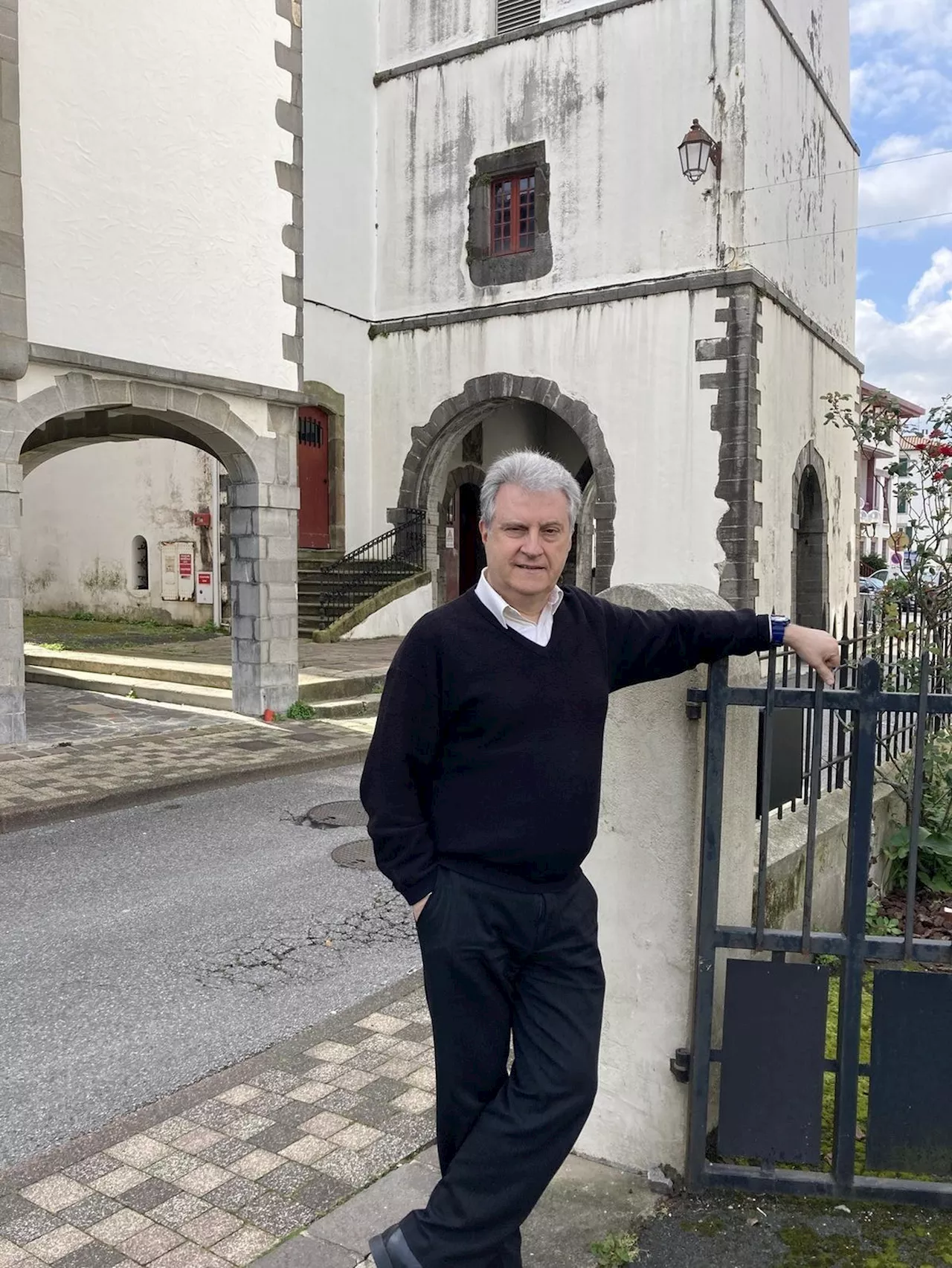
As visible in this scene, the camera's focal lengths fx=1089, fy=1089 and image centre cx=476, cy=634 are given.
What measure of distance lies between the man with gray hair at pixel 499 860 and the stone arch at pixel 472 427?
14570 mm

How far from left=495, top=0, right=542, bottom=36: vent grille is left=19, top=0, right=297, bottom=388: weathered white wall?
880cm

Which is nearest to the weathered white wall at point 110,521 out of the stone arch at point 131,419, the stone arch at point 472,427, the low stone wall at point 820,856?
the stone arch at point 472,427

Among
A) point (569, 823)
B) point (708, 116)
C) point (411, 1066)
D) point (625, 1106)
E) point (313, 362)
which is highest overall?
point (708, 116)

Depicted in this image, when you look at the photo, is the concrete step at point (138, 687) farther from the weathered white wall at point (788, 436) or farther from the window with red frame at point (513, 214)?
the window with red frame at point (513, 214)

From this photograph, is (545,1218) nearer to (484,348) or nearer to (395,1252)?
(395,1252)

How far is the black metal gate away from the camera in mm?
2701

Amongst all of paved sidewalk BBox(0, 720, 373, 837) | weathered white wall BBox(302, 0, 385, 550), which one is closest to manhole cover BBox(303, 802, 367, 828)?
paved sidewalk BBox(0, 720, 373, 837)

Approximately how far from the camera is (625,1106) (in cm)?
289

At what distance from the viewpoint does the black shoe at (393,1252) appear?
2.30 meters

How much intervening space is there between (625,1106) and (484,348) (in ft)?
55.5

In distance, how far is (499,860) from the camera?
7.41ft

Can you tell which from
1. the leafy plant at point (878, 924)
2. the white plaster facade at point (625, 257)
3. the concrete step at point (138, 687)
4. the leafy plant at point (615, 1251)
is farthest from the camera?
the white plaster facade at point (625, 257)

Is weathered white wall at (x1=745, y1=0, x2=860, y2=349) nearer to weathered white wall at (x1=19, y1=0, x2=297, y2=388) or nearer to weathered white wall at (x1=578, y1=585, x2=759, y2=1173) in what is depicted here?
weathered white wall at (x1=19, y1=0, x2=297, y2=388)

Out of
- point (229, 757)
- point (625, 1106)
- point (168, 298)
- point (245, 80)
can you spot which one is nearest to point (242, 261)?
point (168, 298)
